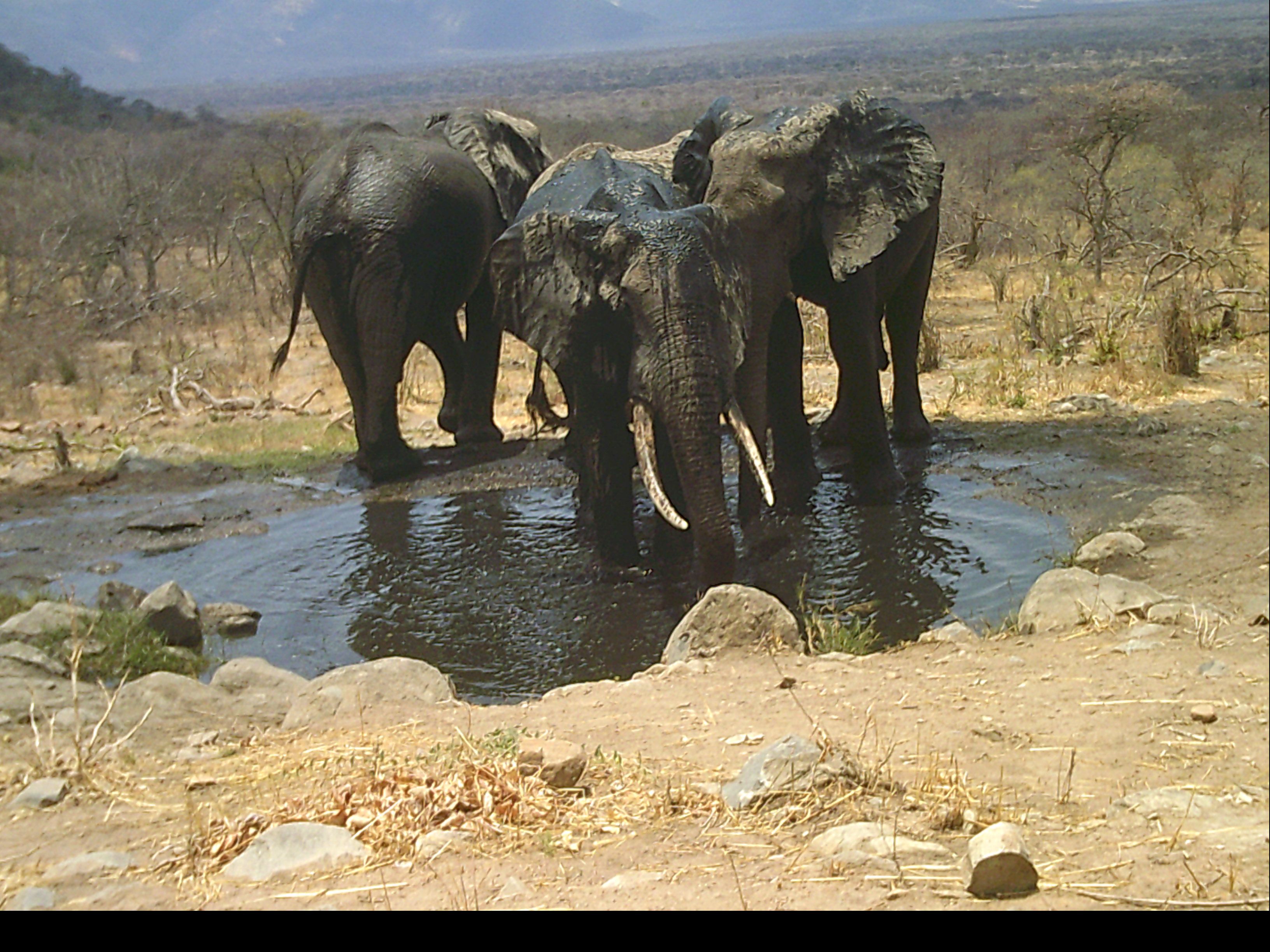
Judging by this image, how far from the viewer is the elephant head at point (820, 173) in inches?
284

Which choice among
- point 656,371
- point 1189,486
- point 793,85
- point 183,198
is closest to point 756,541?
point 656,371

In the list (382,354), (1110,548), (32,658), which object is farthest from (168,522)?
(1110,548)

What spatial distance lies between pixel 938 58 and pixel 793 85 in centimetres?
Result: 89

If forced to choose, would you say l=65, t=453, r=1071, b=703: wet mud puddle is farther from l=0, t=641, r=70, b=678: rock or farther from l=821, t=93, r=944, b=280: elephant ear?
l=821, t=93, r=944, b=280: elephant ear

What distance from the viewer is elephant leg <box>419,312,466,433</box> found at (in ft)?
34.5

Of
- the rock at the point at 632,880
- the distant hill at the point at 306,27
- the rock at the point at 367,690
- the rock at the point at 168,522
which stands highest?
the distant hill at the point at 306,27

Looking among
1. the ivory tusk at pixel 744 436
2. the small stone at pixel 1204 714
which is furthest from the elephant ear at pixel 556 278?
the small stone at pixel 1204 714

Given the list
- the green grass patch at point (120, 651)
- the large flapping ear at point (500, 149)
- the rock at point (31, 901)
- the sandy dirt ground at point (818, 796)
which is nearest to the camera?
the sandy dirt ground at point (818, 796)

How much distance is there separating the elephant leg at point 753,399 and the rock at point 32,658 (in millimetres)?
3044

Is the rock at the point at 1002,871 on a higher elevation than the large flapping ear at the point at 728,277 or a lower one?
lower

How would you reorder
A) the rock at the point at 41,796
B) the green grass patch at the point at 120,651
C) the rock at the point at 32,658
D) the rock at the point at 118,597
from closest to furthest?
the rock at the point at 41,796 → the rock at the point at 32,658 → the green grass patch at the point at 120,651 → the rock at the point at 118,597

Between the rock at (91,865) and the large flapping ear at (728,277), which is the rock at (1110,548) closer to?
the large flapping ear at (728,277)

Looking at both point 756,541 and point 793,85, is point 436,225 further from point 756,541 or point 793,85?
point 756,541

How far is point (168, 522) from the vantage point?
8609 millimetres
